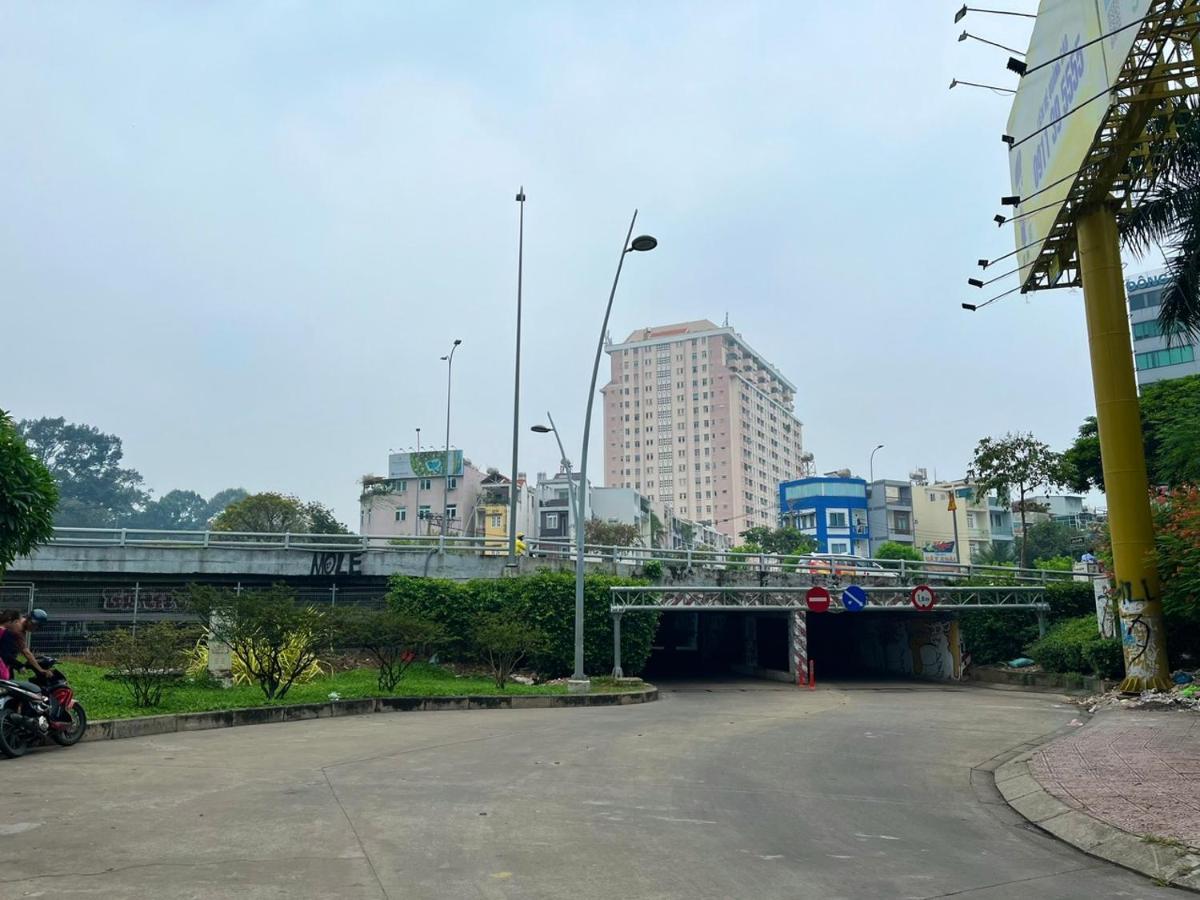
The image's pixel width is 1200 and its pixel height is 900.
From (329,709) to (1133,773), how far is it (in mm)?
11841

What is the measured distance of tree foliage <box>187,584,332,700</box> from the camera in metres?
14.9

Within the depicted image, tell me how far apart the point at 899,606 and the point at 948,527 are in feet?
285

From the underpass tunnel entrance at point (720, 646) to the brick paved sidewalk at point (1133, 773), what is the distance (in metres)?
18.3

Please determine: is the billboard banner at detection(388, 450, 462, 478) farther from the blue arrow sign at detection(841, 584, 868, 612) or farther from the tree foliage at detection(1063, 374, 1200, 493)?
the blue arrow sign at detection(841, 584, 868, 612)

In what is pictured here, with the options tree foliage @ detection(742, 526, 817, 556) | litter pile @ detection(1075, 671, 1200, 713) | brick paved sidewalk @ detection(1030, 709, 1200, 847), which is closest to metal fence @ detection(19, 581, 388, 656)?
brick paved sidewalk @ detection(1030, 709, 1200, 847)

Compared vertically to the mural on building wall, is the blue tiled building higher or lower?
higher

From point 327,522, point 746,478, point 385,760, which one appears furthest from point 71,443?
point 385,760

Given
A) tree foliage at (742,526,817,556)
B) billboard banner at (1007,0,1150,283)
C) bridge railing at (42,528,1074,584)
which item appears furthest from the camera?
tree foliage at (742,526,817,556)

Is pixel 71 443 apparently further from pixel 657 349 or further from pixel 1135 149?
pixel 1135 149

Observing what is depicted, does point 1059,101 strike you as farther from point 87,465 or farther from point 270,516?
point 87,465

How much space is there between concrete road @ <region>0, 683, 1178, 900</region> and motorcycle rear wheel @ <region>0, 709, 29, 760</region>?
0.92ft

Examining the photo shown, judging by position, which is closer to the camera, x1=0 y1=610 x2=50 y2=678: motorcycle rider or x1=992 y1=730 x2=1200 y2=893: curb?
x1=992 y1=730 x2=1200 y2=893: curb

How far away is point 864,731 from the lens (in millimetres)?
14453

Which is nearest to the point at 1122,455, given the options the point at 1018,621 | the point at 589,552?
the point at 1018,621
